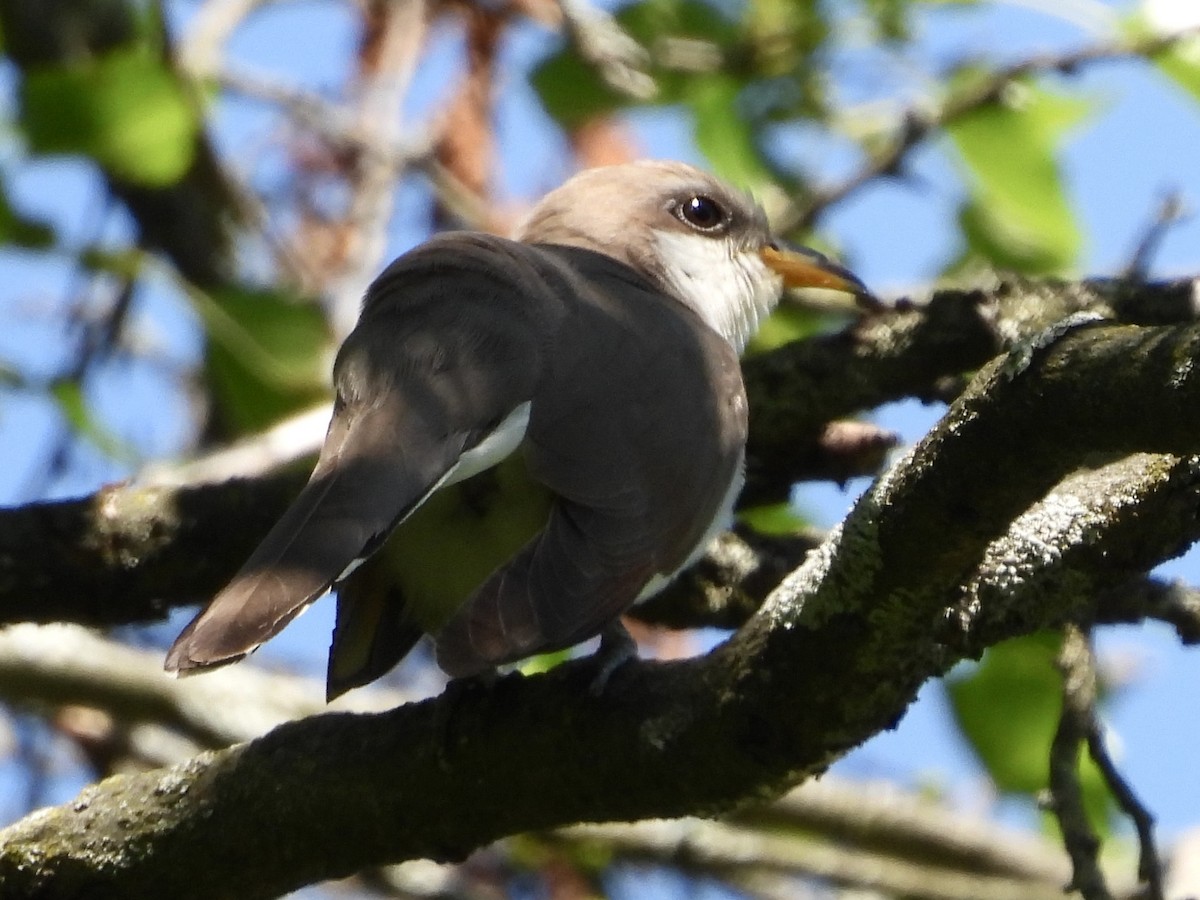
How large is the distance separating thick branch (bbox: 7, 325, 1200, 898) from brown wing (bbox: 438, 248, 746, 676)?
177 millimetres

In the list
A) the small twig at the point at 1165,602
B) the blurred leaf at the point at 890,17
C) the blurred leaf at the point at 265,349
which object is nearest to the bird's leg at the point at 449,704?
the small twig at the point at 1165,602

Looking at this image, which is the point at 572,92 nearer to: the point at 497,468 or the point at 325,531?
the point at 497,468

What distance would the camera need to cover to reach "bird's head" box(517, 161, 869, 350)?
4746mm

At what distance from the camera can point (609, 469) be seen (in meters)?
3.32

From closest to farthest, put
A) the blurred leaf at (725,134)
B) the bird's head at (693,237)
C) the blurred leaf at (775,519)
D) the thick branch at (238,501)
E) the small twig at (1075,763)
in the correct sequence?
the small twig at (1075,763)
the thick branch at (238,501)
the blurred leaf at (775,519)
the bird's head at (693,237)
the blurred leaf at (725,134)

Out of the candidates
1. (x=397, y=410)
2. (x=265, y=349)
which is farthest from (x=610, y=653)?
(x=265, y=349)

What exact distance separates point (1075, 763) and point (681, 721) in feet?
3.18

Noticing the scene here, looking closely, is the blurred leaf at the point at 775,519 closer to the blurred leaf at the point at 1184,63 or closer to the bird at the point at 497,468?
the bird at the point at 497,468

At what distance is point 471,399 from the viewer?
330 centimetres

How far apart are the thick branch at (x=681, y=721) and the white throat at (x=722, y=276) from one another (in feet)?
5.86

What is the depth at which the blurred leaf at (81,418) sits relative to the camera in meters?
4.23

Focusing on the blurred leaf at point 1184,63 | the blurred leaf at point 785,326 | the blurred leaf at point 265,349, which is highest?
the blurred leaf at point 1184,63

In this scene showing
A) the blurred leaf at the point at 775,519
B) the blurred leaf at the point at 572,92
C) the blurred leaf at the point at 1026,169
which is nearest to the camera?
the blurred leaf at the point at 775,519

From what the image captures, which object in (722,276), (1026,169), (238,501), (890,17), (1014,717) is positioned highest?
(890,17)
